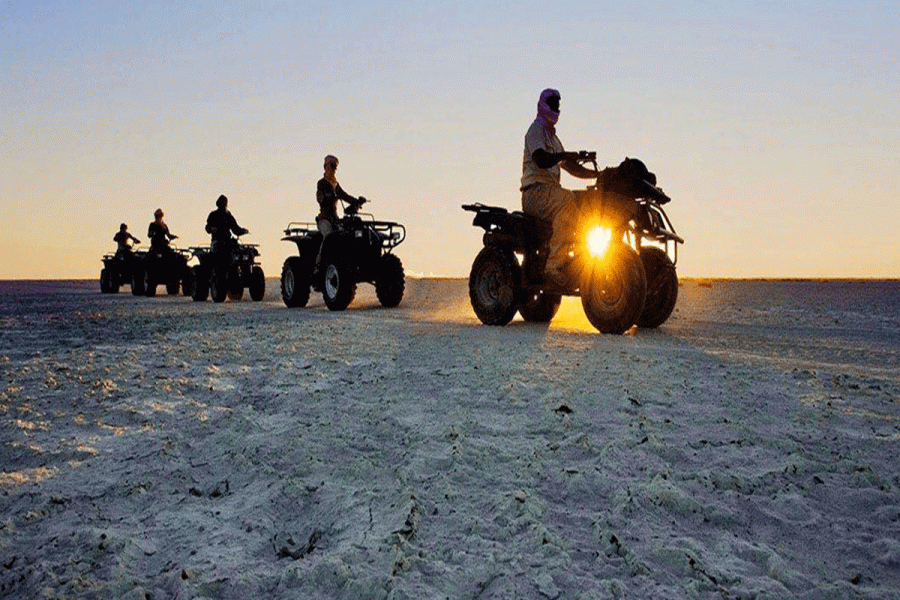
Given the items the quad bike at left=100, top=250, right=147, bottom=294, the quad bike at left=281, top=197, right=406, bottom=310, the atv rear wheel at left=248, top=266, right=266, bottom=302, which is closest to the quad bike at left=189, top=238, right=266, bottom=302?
the atv rear wheel at left=248, top=266, right=266, bottom=302

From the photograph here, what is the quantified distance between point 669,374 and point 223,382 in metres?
3.31

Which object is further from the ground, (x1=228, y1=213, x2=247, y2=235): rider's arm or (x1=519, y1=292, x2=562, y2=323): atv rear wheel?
(x1=228, y1=213, x2=247, y2=235): rider's arm

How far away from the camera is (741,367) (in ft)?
18.0

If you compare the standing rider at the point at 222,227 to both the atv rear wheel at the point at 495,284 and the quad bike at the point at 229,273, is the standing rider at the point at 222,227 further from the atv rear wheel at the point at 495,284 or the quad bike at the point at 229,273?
the atv rear wheel at the point at 495,284

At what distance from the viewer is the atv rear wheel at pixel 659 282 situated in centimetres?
834

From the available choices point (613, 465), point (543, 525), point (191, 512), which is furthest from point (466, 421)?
point (191, 512)

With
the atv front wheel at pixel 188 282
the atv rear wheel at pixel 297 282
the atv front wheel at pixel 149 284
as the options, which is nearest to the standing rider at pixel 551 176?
the atv rear wheel at pixel 297 282

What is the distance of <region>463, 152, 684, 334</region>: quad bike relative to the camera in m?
7.70

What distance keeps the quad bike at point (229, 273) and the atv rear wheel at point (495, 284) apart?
32.5 feet

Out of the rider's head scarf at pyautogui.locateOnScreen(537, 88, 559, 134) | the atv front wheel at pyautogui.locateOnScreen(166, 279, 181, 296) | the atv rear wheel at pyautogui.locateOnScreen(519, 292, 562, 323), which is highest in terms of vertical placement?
the rider's head scarf at pyautogui.locateOnScreen(537, 88, 559, 134)

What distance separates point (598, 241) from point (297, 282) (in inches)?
317

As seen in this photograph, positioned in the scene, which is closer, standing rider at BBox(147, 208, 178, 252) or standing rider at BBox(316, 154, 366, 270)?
standing rider at BBox(316, 154, 366, 270)

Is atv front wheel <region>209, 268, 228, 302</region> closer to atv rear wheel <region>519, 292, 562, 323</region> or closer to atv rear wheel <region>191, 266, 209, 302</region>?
atv rear wheel <region>191, 266, 209, 302</region>

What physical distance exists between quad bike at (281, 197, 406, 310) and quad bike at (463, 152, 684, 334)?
4.40m
